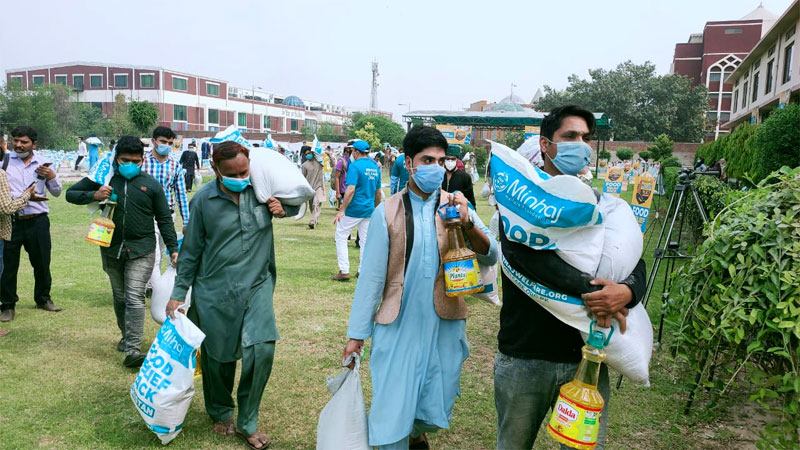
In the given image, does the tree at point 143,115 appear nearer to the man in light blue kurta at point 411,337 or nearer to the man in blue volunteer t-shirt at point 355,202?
the man in blue volunteer t-shirt at point 355,202

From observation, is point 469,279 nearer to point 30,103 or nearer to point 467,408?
point 467,408

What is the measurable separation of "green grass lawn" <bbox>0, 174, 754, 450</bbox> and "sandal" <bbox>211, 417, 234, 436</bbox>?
0.06 m

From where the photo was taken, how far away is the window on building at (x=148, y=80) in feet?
209

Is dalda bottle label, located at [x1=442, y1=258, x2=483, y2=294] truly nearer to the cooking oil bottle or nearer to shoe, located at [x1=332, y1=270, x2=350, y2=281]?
the cooking oil bottle

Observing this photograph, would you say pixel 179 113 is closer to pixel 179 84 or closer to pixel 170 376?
pixel 179 84

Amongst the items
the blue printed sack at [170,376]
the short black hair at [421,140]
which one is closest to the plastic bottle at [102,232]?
the blue printed sack at [170,376]

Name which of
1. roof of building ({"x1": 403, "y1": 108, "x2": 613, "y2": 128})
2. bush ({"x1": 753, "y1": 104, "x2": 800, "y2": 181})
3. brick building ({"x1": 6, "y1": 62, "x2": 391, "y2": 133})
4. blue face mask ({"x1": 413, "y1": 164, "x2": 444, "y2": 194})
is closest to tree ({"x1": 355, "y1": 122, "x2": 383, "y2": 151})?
brick building ({"x1": 6, "y1": 62, "x2": 391, "y2": 133})

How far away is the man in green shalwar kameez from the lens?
3.50 meters

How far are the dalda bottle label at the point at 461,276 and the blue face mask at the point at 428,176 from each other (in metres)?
0.48

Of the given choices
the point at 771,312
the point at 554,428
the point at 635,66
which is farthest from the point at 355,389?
the point at 635,66

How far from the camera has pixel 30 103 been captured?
43.6 m

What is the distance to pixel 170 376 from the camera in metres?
3.36

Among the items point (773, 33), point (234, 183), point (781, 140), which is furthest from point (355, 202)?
point (773, 33)

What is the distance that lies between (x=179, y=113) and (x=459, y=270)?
68.9 metres
